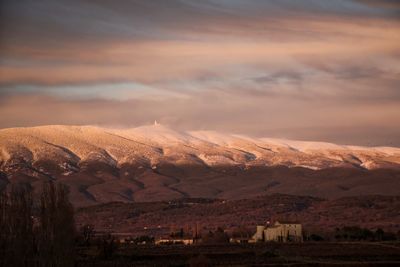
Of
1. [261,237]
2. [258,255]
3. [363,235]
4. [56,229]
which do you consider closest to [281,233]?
[261,237]

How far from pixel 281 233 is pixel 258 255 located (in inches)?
1320

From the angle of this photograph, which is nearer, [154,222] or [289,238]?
[289,238]

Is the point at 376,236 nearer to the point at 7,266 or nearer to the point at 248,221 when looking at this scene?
the point at 248,221

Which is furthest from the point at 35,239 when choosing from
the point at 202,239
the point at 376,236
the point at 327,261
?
the point at 376,236

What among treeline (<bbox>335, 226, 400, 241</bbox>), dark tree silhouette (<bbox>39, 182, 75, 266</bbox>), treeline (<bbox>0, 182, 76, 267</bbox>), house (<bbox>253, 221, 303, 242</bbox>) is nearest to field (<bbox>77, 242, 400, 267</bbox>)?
dark tree silhouette (<bbox>39, 182, 75, 266</bbox>)

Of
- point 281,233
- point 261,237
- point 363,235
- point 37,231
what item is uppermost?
point 281,233

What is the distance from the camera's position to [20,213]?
76.9 meters

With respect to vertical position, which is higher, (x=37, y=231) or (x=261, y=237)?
(x=261, y=237)

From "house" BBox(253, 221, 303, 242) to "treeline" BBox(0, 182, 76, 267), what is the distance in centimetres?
5936

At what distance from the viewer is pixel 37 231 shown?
3041 inches

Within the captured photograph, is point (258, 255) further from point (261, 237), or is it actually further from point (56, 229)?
point (261, 237)

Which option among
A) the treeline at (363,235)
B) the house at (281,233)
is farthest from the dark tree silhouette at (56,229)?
the treeline at (363,235)

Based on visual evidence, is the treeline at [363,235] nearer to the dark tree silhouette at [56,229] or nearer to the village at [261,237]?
the village at [261,237]

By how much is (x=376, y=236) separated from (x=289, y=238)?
1241cm
